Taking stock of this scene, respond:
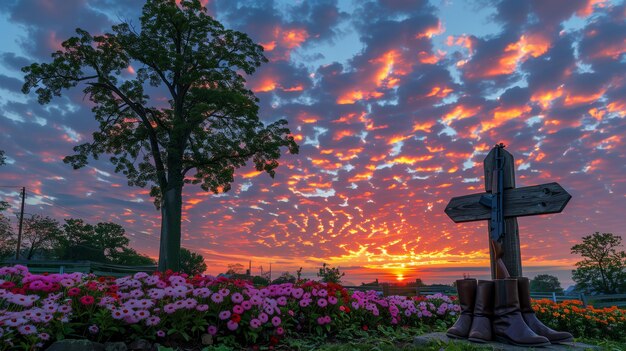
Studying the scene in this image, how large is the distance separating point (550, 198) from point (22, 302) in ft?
21.2

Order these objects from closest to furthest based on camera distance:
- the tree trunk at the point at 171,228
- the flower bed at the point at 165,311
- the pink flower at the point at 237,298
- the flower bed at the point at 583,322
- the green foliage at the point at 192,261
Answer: the flower bed at the point at 165,311 < the pink flower at the point at 237,298 < the flower bed at the point at 583,322 < the tree trunk at the point at 171,228 < the green foliage at the point at 192,261

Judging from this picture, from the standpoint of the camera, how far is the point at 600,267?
44.1m

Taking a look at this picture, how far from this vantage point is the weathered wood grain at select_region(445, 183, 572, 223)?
17.8 feet

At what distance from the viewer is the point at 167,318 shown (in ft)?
17.3

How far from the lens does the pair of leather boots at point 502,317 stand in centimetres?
515

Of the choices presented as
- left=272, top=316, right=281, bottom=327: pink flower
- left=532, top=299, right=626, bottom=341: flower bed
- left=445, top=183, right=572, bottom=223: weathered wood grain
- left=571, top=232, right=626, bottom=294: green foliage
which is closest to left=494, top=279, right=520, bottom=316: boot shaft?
left=445, top=183, right=572, bottom=223: weathered wood grain

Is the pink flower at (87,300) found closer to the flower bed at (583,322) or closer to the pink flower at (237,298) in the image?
the pink flower at (237,298)

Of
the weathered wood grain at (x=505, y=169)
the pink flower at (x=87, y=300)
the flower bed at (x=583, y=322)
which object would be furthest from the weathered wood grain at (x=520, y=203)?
the pink flower at (x=87, y=300)

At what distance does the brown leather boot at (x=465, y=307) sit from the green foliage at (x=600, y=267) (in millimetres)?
47275

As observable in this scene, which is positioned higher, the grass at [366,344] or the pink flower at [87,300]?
the pink flower at [87,300]

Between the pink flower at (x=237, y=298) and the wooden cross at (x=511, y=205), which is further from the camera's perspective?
the pink flower at (x=237, y=298)

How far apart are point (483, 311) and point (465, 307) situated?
1.00 feet

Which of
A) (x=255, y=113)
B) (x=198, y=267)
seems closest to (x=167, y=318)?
(x=255, y=113)

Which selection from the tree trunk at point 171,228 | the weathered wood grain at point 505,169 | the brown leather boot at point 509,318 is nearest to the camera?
the brown leather boot at point 509,318
